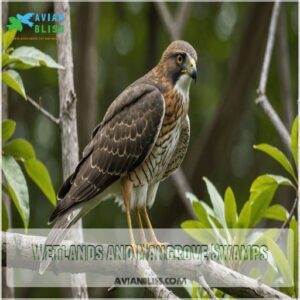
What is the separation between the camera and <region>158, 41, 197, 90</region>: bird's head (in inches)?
200

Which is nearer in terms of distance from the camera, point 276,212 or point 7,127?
point 7,127

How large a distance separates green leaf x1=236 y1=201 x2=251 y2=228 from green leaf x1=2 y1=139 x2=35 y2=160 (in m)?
1.40

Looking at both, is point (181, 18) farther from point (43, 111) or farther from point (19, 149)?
point (19, 149)

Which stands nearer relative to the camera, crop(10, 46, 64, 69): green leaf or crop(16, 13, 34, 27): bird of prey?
crop(10, 46, 64, 69): green leaf

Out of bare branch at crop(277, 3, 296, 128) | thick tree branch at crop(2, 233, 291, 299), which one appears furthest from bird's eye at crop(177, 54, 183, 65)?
bare branch at crop(277, 3, 296, 128)

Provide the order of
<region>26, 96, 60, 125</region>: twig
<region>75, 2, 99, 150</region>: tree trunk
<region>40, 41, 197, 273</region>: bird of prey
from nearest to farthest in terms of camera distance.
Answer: <region>26, 96, 60, 125</region>: twig → <region>40, 41, 197, 273</region>: bird of prey → <region>75, 2, 99, 150</region>: tree trunk

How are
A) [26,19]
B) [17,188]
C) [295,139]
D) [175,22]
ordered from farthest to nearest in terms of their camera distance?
[175,22] < [26,19] < [295,139] < [17,188]

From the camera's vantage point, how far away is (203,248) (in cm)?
499

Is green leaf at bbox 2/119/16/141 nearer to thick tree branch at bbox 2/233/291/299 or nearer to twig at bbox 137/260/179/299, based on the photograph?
thick tree branch at bbox 2/233/291/299

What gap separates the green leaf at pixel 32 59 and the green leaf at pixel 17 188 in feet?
2.11

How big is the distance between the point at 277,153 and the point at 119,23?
4855 mm

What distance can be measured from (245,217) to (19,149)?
152cm

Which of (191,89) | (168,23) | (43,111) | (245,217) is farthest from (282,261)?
(191,89)

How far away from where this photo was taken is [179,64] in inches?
203
